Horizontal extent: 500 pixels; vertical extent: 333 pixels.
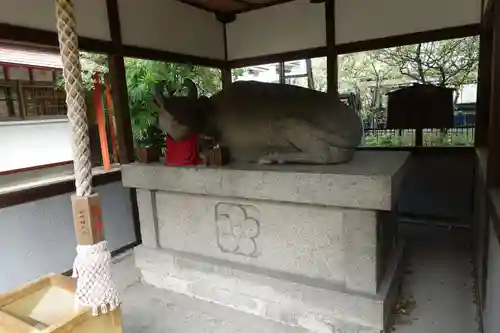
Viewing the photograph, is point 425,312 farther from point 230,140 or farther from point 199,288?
point 230,140

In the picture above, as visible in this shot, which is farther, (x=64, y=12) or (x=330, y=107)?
(x=330, y=107)

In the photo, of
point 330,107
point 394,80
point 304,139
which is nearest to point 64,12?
point 304,139

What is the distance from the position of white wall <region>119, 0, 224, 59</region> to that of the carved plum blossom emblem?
2.02 metres

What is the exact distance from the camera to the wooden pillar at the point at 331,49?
12.8 feet

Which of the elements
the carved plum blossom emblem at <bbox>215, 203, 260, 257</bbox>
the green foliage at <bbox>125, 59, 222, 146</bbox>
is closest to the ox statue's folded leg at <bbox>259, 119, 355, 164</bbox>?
the carved plum blossom emblem at <bbox>215, 203, 260, 257</bbox>

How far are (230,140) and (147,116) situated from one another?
1599 mm

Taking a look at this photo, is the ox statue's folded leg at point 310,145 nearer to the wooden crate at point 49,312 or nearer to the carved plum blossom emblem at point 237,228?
the carved plum blossom emblem at point 237,228

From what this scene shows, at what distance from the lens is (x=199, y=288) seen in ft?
8.45

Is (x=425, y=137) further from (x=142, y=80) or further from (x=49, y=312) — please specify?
(x=49, y=312)

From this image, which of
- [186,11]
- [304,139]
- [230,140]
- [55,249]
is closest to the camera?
[304,139]

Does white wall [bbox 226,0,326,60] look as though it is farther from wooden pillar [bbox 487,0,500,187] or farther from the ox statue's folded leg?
wooden pillar [bbox 487,0,500,187]

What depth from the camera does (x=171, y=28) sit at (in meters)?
3.91

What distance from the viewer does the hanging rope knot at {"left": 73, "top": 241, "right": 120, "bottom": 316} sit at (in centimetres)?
123

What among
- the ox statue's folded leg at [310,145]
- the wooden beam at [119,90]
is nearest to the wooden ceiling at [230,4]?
the wooden beam at [119,90]
